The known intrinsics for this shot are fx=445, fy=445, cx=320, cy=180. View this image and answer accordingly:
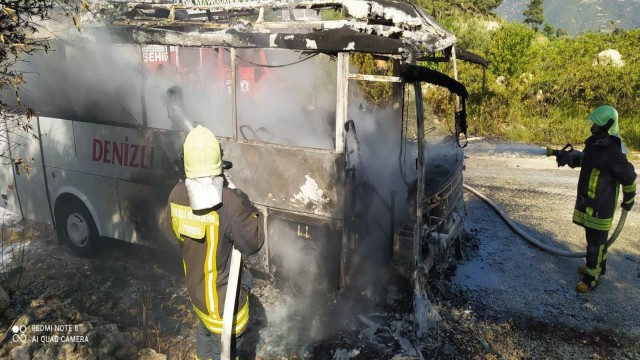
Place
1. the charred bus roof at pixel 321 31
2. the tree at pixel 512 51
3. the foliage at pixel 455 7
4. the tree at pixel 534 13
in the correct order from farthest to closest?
1. the tree at pixel 534 13
2. the foliage at pixel 455 7
3. the tree at pixel 512 51
4. the charred bus roof at pixel 321 31

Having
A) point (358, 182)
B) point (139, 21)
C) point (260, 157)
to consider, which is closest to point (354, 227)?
point (358, 182)

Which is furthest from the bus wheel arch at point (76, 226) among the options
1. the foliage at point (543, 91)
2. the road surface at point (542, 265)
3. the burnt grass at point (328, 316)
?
the foliage at point (543, 91)

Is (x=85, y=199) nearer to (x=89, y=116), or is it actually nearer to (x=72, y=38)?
(x=89, y=116)

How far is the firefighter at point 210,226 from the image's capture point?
9.16 ft

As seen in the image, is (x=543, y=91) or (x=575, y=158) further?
(x=543, y=91)

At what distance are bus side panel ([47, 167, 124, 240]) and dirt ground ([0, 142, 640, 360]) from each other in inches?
20.8

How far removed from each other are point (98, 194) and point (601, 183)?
6.30m

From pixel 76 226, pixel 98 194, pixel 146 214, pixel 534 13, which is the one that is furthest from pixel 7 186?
pixel 534 13

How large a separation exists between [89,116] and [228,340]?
4231mm

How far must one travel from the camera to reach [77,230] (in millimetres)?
6289

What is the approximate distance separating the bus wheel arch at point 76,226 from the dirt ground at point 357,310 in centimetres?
18

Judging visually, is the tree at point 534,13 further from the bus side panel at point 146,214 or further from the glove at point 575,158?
the bus side panel at point 146,214

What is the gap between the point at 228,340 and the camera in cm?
295

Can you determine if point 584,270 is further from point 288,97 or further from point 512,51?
point 512,51
